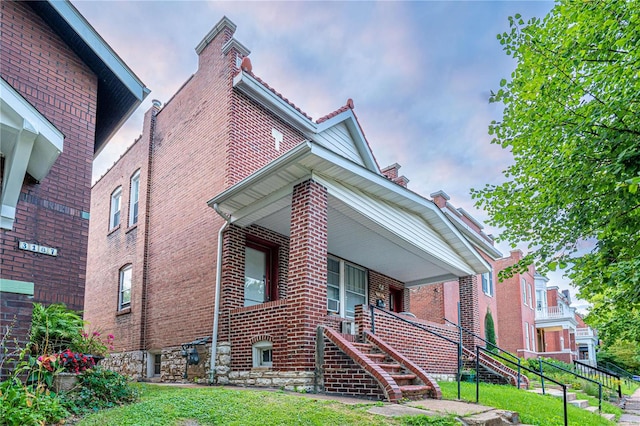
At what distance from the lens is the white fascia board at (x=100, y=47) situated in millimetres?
7770

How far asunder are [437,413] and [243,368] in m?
4.36

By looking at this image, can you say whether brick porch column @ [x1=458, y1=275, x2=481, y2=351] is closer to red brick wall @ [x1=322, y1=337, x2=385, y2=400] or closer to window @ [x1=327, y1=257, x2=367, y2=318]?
window @ [x1=327, y1=257, x2=367, y2=318]

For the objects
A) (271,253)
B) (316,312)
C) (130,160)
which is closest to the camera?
(316,312)

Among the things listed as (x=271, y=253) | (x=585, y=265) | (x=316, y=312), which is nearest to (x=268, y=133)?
(x=271, y=253)

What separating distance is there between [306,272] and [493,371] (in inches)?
275

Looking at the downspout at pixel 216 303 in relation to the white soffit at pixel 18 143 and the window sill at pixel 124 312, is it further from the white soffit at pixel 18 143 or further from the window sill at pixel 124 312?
the window sill at pixel 124 312

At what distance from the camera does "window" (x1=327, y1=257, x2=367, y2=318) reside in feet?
40.2

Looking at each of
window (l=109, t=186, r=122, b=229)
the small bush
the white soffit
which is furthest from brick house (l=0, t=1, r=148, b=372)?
window (l=109, t=186, r=122, b=229)

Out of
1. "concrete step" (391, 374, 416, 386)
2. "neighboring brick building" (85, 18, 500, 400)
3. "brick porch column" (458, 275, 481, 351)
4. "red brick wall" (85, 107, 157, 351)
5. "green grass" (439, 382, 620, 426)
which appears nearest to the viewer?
"green grass" (439, 382, 620, 426)

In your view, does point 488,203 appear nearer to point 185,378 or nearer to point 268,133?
point 268,133

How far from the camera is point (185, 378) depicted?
10086mm

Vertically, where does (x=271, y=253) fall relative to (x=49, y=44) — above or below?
below

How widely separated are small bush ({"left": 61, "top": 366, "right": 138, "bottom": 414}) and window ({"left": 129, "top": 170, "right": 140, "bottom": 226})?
347 inches

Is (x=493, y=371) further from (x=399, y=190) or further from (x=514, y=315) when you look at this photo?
(x=514, y=315)
